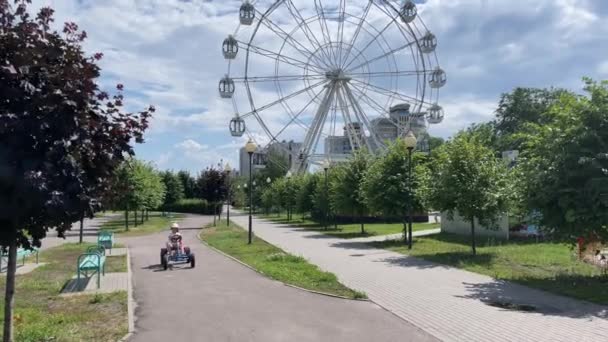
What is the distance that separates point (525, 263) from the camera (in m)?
16.3

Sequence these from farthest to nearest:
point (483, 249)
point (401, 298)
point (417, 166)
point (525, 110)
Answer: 1. point (525, 110)
2. point (417, 166)
3. point (483, 249)
4. point (401, 298)

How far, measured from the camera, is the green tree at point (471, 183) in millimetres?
18031

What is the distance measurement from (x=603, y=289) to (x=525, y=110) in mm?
73555

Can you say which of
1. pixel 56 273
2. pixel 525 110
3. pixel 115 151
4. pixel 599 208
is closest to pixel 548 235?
pixel 599 208

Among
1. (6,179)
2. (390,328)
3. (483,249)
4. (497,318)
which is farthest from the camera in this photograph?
(483,249)

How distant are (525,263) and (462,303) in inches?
263

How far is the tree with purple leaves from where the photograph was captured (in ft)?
17.9

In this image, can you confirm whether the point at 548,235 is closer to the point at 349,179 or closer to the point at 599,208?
the point at 599,208

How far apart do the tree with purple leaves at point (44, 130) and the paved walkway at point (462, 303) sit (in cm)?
539

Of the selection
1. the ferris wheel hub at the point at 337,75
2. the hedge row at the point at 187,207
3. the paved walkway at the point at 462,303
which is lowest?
the paved walkway at the point at 462,303

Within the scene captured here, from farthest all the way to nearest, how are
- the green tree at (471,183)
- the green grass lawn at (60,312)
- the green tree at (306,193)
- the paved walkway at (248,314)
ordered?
the green tree at (306,193), the green tree at (471,183), the paved walkway at (248,314), the green grass lawn at (60,312)

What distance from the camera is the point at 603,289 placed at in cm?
1152

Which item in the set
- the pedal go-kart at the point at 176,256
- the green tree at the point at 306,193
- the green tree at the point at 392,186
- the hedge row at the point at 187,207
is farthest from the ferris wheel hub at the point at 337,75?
the hedge row at the point at 187,207

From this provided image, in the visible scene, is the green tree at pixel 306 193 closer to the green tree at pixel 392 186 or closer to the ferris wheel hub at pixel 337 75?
the ferris wheel hub at pixel 337 75
